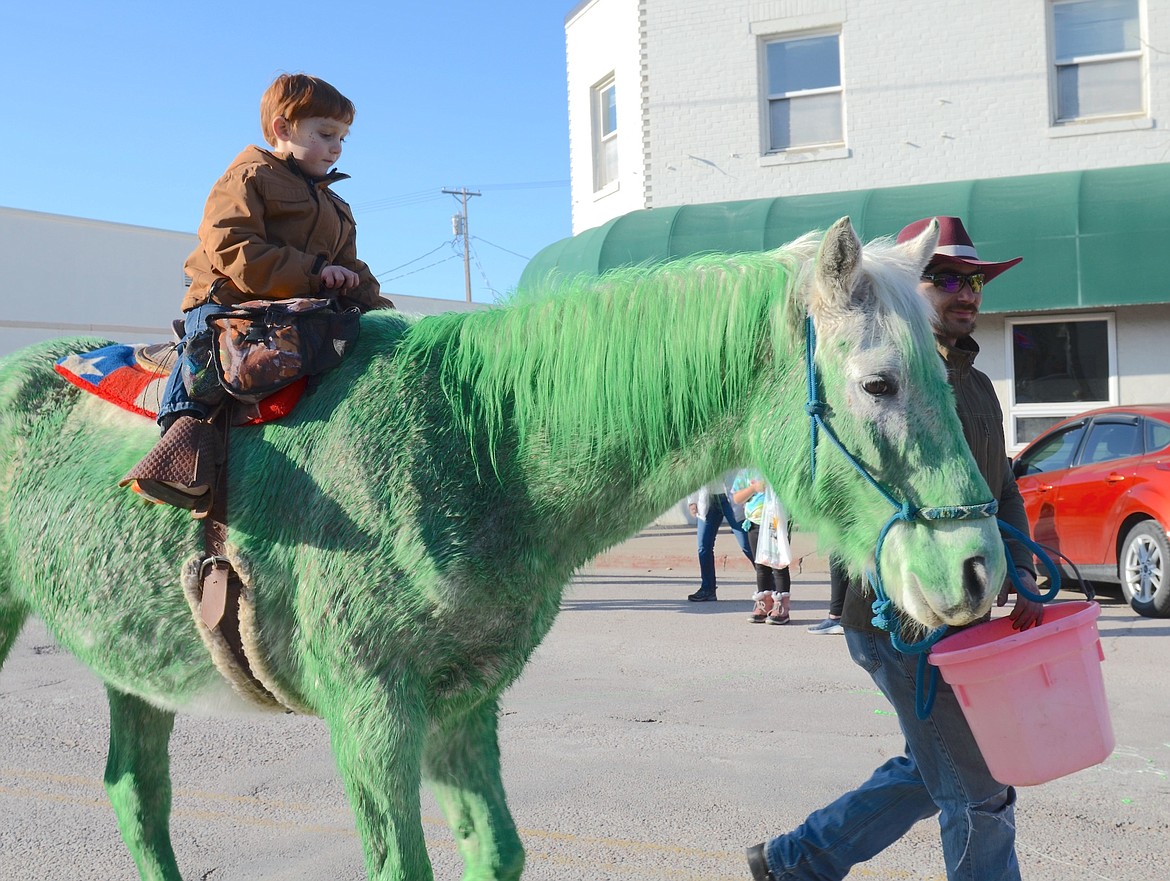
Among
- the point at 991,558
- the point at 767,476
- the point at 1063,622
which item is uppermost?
the point at 767,476

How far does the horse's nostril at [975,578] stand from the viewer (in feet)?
7.65

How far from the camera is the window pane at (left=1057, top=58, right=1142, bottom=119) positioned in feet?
46.9

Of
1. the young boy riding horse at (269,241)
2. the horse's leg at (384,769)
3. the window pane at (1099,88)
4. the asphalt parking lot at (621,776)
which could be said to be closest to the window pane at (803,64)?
the window pane at (1099,88)

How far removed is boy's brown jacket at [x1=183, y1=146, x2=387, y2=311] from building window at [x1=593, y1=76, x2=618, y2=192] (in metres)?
14.9

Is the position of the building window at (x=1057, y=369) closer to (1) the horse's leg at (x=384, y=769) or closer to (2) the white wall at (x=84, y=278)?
(2) the white wall at (x=84, y=278)

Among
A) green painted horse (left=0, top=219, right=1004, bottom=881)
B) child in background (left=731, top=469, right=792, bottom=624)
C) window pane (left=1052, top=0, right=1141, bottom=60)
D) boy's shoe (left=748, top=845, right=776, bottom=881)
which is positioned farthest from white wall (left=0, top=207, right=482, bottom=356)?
green painted horse (left=0, top=219, right=1004, bottom=881)

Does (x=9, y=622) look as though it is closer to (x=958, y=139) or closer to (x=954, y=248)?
(x=954, y=248)

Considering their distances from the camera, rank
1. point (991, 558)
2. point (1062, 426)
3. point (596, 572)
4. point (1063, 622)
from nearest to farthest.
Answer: point (991, 558)
point (1063, 622)
point (1062, 426)
point (596, 572)

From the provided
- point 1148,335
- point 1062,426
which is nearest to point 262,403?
point 1062,426

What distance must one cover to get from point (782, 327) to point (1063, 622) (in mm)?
1087

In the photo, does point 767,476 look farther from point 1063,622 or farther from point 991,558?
point 1063,622

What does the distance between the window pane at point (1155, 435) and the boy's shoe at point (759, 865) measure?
7239 mm

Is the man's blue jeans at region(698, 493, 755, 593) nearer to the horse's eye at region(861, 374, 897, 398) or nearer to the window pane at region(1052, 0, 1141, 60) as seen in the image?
the horse's eye at region(861, 374, 897, 398)

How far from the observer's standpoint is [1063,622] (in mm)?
2766
